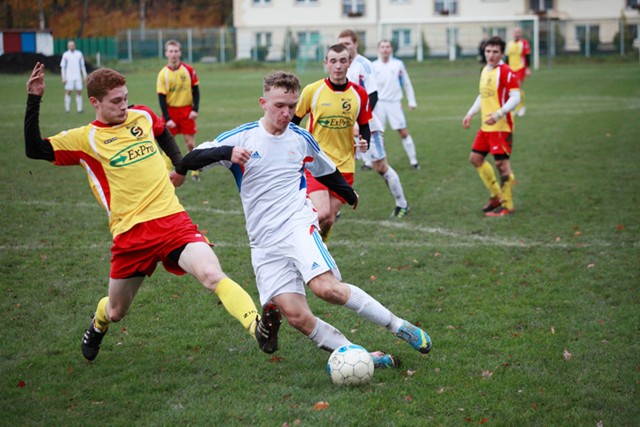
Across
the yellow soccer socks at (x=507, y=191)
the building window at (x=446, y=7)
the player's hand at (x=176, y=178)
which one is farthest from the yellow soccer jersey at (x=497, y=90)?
the building window at (x=446, y=7)

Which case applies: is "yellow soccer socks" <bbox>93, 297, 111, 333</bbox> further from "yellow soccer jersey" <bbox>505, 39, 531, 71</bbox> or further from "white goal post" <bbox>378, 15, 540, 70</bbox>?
Answer: "white goal post" <bbox>378, 15, 540, 70</bbox>

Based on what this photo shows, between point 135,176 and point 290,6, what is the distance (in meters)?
58.9

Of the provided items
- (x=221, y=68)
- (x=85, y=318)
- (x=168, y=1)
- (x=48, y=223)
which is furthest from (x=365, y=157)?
(x=168, y=1)

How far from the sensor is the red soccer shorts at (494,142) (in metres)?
10.7

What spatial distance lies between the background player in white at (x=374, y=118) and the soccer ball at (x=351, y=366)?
17.4 ft

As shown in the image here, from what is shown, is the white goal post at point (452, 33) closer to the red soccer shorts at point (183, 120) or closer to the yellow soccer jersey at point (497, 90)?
the red soccer shorts at point (183, 120)

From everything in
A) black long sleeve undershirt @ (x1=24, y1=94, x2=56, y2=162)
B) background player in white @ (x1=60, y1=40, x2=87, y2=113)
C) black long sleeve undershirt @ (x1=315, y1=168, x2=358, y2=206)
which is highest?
background player in white @ (x1=60, y1=40, x2=87, y2=113)

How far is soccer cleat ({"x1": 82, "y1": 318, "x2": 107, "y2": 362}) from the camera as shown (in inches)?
226

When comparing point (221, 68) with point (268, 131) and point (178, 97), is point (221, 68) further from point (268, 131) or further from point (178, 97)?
point (268, 131)

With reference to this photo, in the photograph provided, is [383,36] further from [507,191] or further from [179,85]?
[507,191]

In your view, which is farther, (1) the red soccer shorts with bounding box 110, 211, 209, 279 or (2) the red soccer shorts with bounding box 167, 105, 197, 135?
(2) the red soccer shorts with bounding box 167, 105, 197, 135

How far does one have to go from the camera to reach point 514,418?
15.5 ft

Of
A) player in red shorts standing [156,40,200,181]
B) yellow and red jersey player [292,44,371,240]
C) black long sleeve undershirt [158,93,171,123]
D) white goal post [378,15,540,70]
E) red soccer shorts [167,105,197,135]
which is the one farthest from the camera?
white goal post [378,15,540,70]

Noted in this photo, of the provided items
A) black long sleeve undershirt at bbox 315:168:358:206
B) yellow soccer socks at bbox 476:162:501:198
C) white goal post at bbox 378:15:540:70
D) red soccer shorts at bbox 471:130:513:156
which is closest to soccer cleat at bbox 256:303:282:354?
black long sleeve undershirt at bbox 315:168:358:206
